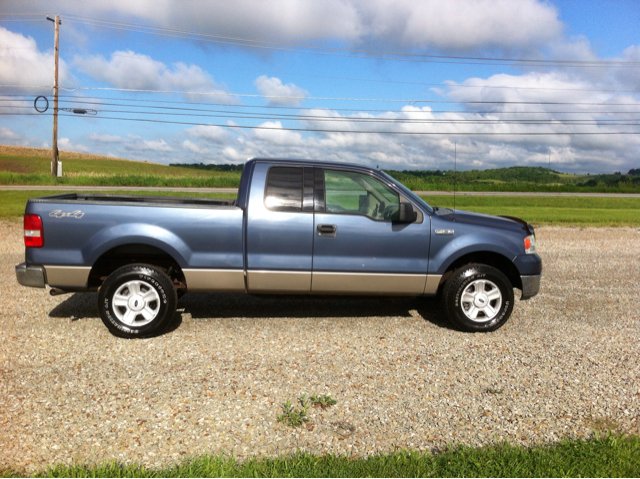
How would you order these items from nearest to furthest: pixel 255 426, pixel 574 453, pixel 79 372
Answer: pixel 574 453 → pixel 255 426 → pixel 79 372

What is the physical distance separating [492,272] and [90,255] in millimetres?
4421

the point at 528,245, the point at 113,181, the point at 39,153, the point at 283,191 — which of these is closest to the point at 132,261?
the point at 283,191

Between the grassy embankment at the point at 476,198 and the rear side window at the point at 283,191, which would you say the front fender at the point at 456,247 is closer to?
the rear side window at the point at 283,191

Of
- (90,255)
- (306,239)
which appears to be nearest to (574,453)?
(306,239)

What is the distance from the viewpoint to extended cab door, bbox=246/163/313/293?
5426 mm

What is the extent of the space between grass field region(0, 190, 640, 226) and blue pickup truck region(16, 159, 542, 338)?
13300 mm

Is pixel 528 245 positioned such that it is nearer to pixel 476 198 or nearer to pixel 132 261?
pixel 132 261

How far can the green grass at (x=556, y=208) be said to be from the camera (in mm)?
19500

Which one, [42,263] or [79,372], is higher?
[42,263]

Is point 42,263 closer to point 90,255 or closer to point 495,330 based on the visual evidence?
point 90,255

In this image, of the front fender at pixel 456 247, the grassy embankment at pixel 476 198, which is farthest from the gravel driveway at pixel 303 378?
the grassy embankment at pixel 476 198

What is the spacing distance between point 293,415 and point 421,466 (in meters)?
1.03

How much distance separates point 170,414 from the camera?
3709 millimetres

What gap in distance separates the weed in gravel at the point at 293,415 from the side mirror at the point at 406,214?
2348 mm
